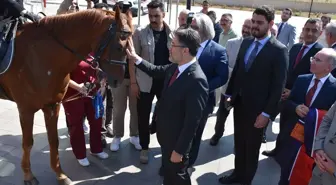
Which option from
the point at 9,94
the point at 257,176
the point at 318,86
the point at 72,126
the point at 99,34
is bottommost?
the point at 257,176

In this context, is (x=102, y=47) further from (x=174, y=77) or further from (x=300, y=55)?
(x=300, y=55)

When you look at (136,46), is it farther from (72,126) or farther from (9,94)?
(9,94)

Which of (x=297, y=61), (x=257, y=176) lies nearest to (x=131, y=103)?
(x=257, y=176)

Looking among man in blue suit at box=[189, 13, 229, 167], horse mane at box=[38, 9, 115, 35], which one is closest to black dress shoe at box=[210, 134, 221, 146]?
man in blue suit at box=[189, 13, 229, 167]

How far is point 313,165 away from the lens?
3.05 metres

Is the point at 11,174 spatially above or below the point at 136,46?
below

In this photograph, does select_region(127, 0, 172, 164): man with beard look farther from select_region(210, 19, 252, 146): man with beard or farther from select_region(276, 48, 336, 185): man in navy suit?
select_region(276, 48, 336, 185): man in navy suit

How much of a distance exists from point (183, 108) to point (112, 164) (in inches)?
76.0

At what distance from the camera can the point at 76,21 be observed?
10.4ft

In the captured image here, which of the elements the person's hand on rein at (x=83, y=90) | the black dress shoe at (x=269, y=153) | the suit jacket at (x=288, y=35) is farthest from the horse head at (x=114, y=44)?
the suit jacket at (x=288, y=35)

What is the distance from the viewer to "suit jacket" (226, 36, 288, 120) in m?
3.22

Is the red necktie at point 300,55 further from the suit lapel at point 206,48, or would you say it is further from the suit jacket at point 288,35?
the suit jacket at point 288,35

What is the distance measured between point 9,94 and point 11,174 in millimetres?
996

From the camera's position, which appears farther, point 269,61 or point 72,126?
point 72,126
